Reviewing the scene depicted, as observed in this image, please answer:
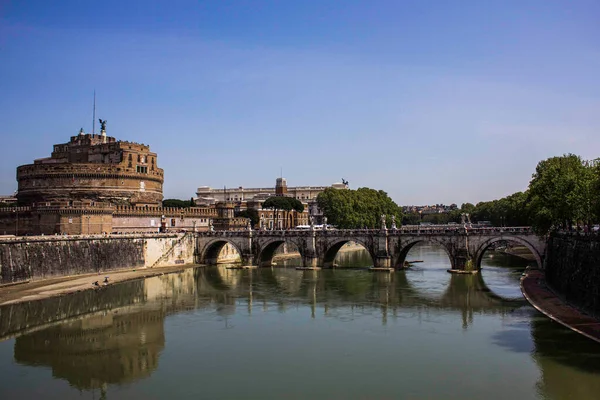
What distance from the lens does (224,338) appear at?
3083cm

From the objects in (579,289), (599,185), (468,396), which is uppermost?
(599,185)

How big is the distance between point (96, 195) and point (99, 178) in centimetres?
235

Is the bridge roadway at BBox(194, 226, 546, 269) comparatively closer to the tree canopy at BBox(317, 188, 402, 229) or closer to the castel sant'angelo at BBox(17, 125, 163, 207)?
the castel sant'angelo at BBox(17, 125, 163, 207)

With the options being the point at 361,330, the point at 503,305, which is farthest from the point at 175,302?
the point at 503,305

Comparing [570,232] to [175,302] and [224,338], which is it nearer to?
[224,338]

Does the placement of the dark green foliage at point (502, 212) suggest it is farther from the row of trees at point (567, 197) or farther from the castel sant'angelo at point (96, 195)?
the castel sant'angelo at point (96, 195)

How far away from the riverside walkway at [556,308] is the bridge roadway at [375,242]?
613cm

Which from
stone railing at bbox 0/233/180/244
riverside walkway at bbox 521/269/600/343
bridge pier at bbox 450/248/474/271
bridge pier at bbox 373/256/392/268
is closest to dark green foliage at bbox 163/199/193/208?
stone railing at bbox 0/233/180/244

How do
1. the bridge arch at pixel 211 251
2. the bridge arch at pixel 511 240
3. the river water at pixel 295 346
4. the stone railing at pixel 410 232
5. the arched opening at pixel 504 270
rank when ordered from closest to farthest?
the river water at pixel 295 346 → the arched opening at pixel 504 270 → the bridge arch at pixel 511 240 → the stone railing at pixel 410 232 → the bridge arch at pixel 211 251

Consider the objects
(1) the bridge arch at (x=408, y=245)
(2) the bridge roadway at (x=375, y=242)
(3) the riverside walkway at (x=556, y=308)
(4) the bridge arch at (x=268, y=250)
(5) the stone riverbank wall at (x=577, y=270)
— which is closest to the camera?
(3) the riverside walkway at (x=556, y=308)

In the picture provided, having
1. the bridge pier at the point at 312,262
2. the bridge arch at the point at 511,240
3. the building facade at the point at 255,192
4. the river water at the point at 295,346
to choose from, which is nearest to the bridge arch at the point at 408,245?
the bridge arch at the point at 511,240

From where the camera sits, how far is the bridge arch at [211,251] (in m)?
69.5

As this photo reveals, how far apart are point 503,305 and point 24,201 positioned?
64.2m

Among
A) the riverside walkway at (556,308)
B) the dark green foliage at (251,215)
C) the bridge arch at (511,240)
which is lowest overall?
the riverside walkway at (556,308)
